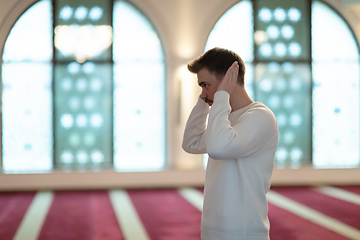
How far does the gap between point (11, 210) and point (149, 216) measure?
2.38 m

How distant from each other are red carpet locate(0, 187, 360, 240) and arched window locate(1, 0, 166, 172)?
1089 mm

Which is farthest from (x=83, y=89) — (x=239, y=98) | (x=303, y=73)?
(x=239, y=98)

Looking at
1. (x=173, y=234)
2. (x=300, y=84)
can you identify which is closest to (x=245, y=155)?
(x=173, y=234)

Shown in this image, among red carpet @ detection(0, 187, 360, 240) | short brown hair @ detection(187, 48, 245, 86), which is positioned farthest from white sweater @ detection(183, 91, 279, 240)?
red carpet @ detection(0, 187, 360, 240)

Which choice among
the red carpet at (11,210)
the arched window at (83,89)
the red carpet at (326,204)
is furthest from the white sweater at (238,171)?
the arched window at (83,89)

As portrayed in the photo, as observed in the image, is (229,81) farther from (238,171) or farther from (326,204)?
(326,204)

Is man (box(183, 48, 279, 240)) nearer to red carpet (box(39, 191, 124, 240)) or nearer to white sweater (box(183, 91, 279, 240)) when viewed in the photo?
white sweater (box(183, 91, 279, 240))

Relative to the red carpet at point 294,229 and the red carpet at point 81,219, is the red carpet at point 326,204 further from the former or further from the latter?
the red carpet at point 81,219

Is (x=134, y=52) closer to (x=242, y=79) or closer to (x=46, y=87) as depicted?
(x=46, y=87)

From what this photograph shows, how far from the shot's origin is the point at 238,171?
1.62m

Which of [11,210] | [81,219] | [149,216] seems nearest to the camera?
[81,219]

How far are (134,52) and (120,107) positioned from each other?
4.28 feet

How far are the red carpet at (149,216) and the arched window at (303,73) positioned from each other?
159 cm

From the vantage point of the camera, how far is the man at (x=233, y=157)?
156 centimetres
